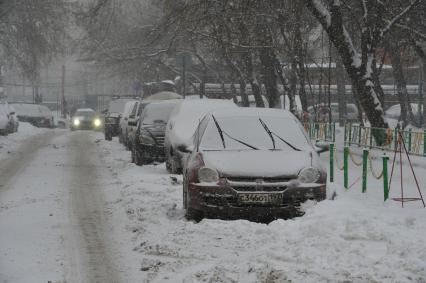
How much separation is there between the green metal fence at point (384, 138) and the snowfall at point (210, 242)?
5.36m

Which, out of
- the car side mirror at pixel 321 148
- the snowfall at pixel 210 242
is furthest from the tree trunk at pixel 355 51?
the car side mirror at pixel 321 148

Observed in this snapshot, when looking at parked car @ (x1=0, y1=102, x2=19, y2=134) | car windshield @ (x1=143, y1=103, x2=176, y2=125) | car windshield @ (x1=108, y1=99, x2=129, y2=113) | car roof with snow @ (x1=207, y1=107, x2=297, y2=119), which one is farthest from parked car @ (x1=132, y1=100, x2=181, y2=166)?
parked car @ (x1=0, y1=102, x2=19, y2=134)

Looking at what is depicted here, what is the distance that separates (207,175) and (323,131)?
16588 mm

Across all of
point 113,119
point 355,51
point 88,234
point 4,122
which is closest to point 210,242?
point 88,234

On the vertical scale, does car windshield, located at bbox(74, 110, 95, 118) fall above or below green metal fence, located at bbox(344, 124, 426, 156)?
above

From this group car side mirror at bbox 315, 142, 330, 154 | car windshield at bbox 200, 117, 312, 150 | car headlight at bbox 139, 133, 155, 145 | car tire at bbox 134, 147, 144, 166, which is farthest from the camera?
A: car tire at bbox 134, 147, 144, 166

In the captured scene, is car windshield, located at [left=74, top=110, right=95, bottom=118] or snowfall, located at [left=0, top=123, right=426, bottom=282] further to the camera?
car windshield, located at [left=74, top=110, right=95, bottom=118]

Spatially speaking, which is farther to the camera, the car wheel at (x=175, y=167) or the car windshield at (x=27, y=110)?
the car windshield at (x=27, y=110)

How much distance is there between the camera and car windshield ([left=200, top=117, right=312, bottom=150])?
373 inches

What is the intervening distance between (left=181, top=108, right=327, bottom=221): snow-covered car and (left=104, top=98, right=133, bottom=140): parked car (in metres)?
21.7

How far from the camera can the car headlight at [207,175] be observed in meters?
8.61

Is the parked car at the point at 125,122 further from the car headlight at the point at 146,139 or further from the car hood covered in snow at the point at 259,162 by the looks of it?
the car hood covered in snow at the point at 259,162

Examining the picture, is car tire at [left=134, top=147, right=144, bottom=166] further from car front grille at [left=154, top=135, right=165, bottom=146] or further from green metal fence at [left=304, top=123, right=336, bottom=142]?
green metal fence at [left=304, top=123, right=336, bottom=142]

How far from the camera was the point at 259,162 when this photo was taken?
8727 millimetres
